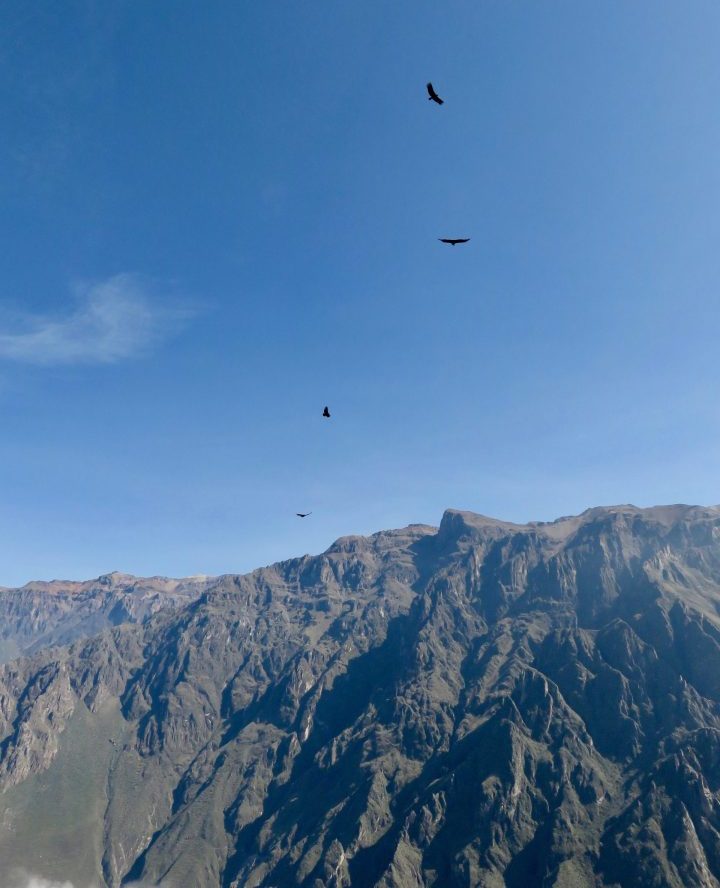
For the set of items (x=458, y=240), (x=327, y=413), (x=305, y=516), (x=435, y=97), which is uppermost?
(x=435, y=97)

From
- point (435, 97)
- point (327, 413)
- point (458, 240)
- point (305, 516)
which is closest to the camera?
point (435, 97)

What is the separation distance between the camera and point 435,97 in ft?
228

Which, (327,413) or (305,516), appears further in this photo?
(305,516)

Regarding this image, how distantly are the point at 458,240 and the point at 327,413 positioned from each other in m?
32.1

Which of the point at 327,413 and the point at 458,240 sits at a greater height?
the point at 458,240

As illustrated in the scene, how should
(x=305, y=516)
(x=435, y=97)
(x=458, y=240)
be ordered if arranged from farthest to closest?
(x=305, y=516) → (x=458, y=240) → (x=435, y=97)

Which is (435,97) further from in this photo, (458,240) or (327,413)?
(327,413)

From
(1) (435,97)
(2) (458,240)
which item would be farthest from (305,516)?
(1) (435,97)

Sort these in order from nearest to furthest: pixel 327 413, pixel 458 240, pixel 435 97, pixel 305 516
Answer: pixel 435 97 → pixel 458 240 → pixel 327 413 → pixel 305 516

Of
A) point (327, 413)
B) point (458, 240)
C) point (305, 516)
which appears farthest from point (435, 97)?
point (305, 516)

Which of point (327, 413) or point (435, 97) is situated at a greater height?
point (435, 97)

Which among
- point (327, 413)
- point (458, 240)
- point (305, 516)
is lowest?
point (305, 516)

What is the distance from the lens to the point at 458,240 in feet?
247

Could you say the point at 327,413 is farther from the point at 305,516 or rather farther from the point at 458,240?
the point at 458,240
